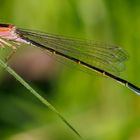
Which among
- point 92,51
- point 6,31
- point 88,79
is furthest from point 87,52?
point 6,31

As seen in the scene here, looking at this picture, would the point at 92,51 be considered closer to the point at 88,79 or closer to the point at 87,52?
the point at 87,52

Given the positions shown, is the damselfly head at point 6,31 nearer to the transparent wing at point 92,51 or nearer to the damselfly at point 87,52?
the damselfly at point 87,52

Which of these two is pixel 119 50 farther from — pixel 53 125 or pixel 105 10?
pixel 53 125

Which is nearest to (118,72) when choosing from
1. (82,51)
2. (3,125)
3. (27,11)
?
(82,51)

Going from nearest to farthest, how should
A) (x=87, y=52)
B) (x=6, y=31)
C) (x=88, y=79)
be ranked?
(x=6, y=31)
(x=87, y=52)
(x=88, y=79)

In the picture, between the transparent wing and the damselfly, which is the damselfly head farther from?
the transparent wing

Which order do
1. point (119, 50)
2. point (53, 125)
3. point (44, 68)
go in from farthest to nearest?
Result: point (44, 68), point (53, 125), point (119, 50)
